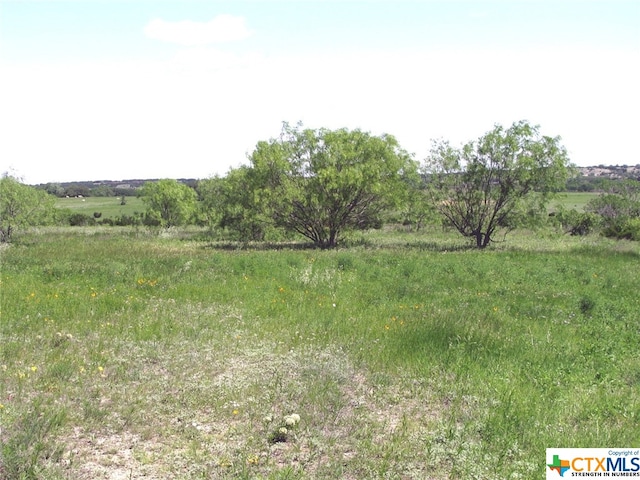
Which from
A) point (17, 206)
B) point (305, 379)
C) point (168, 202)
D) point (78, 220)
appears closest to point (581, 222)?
point (168, 202)

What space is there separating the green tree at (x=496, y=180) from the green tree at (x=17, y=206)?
2974 cm

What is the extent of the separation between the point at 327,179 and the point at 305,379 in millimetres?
22779

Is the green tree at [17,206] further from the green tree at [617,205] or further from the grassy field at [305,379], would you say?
the green tree at [617,205]

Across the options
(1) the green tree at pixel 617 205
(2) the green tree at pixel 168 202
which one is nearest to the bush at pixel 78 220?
(2) the green tree at pixel 168 202

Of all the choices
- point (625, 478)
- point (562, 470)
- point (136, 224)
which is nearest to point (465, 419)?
point (562, 470)

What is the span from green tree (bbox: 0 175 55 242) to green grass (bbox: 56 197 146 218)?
44.3m

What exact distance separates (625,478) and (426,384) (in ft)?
8.87

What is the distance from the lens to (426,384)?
712 centimetres

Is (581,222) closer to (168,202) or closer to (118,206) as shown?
(168,202)

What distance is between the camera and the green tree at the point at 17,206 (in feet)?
108

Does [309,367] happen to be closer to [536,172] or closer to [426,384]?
[426,384]

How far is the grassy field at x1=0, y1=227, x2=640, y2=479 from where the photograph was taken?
510cm

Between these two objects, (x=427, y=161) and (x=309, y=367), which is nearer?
(x=309, y=367)

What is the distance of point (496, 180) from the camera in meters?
31.2
